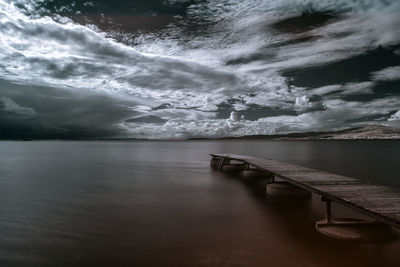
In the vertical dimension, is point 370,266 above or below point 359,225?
below

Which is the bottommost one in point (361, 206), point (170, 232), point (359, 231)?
point (170, 232)

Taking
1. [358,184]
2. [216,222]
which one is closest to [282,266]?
[216,222]

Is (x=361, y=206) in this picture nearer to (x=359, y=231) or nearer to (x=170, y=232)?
(x=359, y=231)

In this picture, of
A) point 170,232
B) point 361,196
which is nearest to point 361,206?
point 361,196

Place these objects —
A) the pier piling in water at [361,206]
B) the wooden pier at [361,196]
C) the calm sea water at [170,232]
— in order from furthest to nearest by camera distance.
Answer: the calm sea water at [170,232], the pier piling in water at [361,206], the wooden pier at [361,196]

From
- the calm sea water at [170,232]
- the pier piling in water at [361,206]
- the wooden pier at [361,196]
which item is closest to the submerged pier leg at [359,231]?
the pier piling in water at [361,206]

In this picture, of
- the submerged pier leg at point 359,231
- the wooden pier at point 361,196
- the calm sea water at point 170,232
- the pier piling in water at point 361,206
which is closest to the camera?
the wooden pier at point 361,196

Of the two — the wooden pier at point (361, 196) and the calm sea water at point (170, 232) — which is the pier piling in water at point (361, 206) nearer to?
the wooden pier at point (361, 196)

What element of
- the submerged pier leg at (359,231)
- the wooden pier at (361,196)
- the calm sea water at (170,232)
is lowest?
the calm sea water at (170,232)

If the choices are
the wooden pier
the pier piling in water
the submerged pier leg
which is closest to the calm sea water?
the submerged pier leg

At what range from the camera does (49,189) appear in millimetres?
27438

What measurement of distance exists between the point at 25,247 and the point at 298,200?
51.3 ft

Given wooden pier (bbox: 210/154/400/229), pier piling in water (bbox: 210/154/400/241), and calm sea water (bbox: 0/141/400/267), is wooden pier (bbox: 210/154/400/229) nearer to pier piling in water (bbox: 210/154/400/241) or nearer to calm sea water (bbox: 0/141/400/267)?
pier piling in water (bbox: 210/154/400/241)

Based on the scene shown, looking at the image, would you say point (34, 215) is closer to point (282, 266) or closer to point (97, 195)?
point (97, 195)
